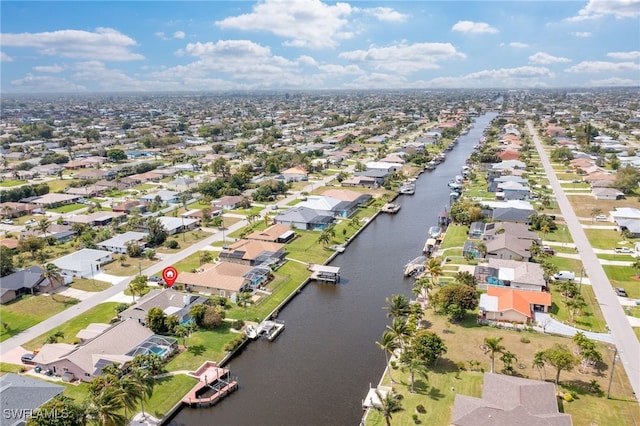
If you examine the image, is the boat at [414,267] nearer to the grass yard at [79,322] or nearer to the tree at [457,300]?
the tree at [457,300]

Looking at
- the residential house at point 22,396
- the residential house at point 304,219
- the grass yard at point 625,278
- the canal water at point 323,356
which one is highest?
the residential house at point 304,219

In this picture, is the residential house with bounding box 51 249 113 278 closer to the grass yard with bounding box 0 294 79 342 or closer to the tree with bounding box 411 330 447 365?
the grass yard with bounding box 0 294 79 342

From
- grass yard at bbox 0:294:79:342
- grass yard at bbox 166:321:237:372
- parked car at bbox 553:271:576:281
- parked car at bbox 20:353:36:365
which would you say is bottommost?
grass yard at bbox 166:321:237:372

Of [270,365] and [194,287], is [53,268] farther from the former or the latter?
[270,365]

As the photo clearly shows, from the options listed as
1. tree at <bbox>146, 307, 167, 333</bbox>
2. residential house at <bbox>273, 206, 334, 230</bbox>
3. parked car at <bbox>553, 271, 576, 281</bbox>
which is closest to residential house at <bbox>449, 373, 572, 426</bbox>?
parked car at <bbox>553, 271, 576, 281</bbox>

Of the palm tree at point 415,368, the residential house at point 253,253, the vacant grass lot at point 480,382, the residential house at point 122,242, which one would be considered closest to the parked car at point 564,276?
the vacant grass lot at point 480,382

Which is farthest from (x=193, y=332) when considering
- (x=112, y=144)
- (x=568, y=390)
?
(x=112, y=144)

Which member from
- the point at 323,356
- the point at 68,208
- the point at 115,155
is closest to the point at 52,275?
the point at 323,356
